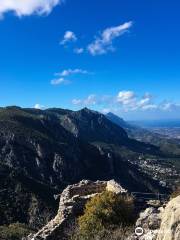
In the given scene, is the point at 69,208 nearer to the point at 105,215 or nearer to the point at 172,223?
the point at 105,215

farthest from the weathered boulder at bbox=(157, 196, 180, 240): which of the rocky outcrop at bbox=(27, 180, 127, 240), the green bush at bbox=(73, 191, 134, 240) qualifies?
the rocky outcrop at bbox=(27, 180, 127, 240)

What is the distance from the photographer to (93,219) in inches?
1165

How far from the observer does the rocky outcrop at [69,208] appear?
2992 centimetres

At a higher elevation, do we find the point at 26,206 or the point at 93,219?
the point at 93,219

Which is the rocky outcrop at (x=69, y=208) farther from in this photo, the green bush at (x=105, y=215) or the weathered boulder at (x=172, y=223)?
the weathered boulder at (x=172, y=223)

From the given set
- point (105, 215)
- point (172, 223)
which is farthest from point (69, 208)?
point (172, 223)

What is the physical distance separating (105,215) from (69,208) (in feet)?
10.6

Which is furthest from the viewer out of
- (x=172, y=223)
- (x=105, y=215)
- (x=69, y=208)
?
(x=69, y=208)

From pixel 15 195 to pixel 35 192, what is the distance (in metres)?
9.96

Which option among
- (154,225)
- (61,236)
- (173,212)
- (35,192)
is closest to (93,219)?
(61,236)

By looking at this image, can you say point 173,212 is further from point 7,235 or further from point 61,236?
point 7,235

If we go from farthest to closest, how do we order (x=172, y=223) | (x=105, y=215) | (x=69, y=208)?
(x=69, y=208) → (x=105, y=215) → (x=172, y=223)

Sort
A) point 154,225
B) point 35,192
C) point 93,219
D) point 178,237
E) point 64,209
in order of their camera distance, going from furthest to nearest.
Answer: point 35,192, point 64,209, point 93,219, point 154,225, point 178,237

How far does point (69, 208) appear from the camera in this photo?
3297 centimetres
